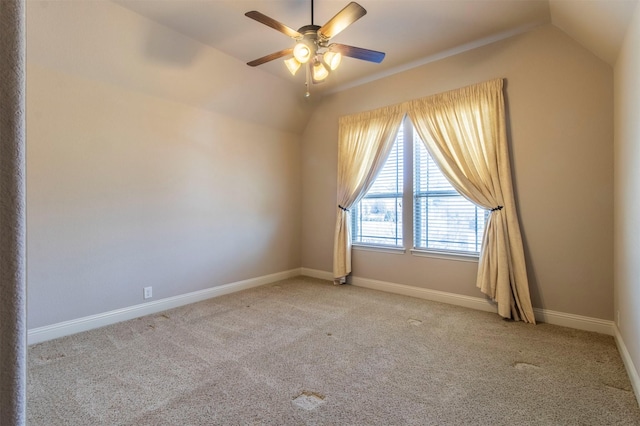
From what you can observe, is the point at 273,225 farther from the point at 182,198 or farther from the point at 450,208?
the point at 450,208

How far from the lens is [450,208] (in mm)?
3828

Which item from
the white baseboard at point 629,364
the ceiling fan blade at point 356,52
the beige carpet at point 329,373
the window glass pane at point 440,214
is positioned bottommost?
the beige carpet at point 329,373

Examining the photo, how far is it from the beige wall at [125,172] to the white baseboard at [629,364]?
Answer: 4.02 m

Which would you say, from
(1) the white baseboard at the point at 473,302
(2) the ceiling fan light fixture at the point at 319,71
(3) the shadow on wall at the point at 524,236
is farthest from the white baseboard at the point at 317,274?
(2) the ceiling fan light fixture at the point at 319,71

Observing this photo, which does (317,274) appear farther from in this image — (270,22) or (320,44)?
(270,22)

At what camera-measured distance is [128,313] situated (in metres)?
3.30

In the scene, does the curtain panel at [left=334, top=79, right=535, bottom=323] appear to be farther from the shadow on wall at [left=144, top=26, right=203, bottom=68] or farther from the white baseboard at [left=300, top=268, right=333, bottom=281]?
the shadow on wall at [left=144, top=26, right=203, bottom=68]

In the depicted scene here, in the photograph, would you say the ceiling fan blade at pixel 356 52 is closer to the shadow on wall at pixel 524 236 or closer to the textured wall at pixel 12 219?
the shadow on wall at pixel 524 236

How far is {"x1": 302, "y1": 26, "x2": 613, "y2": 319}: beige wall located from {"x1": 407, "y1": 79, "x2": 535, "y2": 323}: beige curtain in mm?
135

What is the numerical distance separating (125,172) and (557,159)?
443 cm

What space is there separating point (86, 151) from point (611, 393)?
4622 mm

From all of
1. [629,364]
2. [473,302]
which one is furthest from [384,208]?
[629,364]

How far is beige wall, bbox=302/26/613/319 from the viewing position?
2.87m

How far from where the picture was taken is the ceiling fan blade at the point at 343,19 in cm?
214
